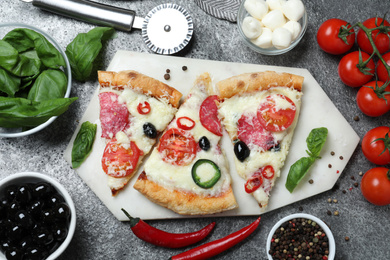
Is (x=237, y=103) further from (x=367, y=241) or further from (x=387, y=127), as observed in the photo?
(x=367, y=241)

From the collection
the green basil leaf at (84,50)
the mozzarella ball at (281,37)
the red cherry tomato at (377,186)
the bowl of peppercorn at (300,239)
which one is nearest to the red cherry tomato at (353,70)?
the mozzarella ball at (281,37)

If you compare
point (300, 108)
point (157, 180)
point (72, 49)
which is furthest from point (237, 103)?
point (72, 49)

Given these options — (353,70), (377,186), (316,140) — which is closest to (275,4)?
(353,70)

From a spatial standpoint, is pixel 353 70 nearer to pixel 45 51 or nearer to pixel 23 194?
pixel 45 51

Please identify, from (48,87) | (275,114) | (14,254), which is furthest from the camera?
(275,114)

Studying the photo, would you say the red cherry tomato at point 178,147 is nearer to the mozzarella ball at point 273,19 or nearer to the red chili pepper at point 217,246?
the red chili pepper at point 217,246
